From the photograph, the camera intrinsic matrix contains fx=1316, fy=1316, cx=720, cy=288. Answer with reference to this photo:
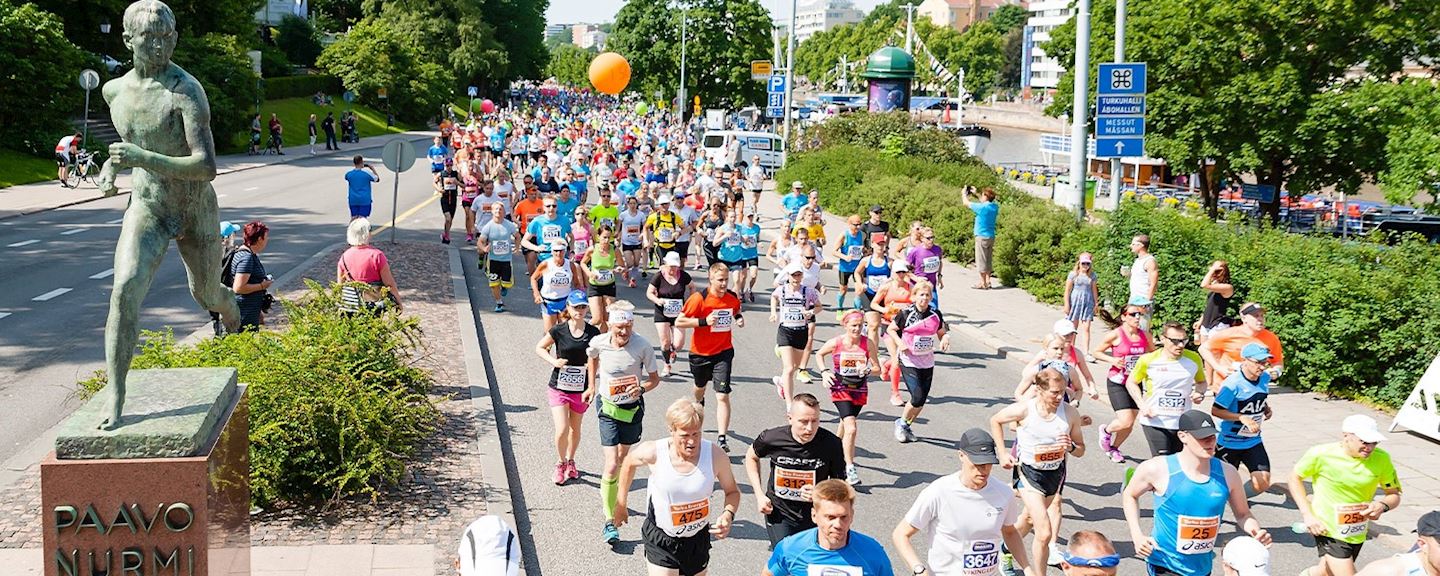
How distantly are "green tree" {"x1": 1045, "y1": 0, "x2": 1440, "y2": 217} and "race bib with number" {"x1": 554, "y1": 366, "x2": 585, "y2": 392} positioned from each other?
24511mm

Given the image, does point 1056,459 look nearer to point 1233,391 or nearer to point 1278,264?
point 1233,391

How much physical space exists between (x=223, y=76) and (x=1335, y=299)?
1629 inches

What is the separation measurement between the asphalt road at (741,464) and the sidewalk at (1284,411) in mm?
246

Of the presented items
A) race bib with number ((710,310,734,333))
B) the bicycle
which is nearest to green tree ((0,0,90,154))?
the bicycle

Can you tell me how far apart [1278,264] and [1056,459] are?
7821 mm

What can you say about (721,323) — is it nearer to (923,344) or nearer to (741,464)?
(741,464)

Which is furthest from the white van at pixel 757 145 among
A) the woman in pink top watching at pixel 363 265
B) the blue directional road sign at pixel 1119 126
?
the woman in pink top watching at pixel 363 265

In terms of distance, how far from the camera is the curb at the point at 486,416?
9375 millimetres

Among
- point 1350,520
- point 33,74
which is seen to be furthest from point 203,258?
point 33,74

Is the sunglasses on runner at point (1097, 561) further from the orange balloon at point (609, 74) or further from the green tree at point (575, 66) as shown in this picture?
the green tree at point (575, 66)

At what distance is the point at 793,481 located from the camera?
7.52 metres

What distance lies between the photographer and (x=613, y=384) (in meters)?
9.57

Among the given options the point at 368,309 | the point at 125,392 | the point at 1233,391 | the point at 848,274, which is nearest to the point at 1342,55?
the point at 848,274

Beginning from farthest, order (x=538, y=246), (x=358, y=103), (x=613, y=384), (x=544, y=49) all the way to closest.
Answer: (x=544, y=49), (x=358, y=103), (x=538, y=246), (x=613, y=384)
